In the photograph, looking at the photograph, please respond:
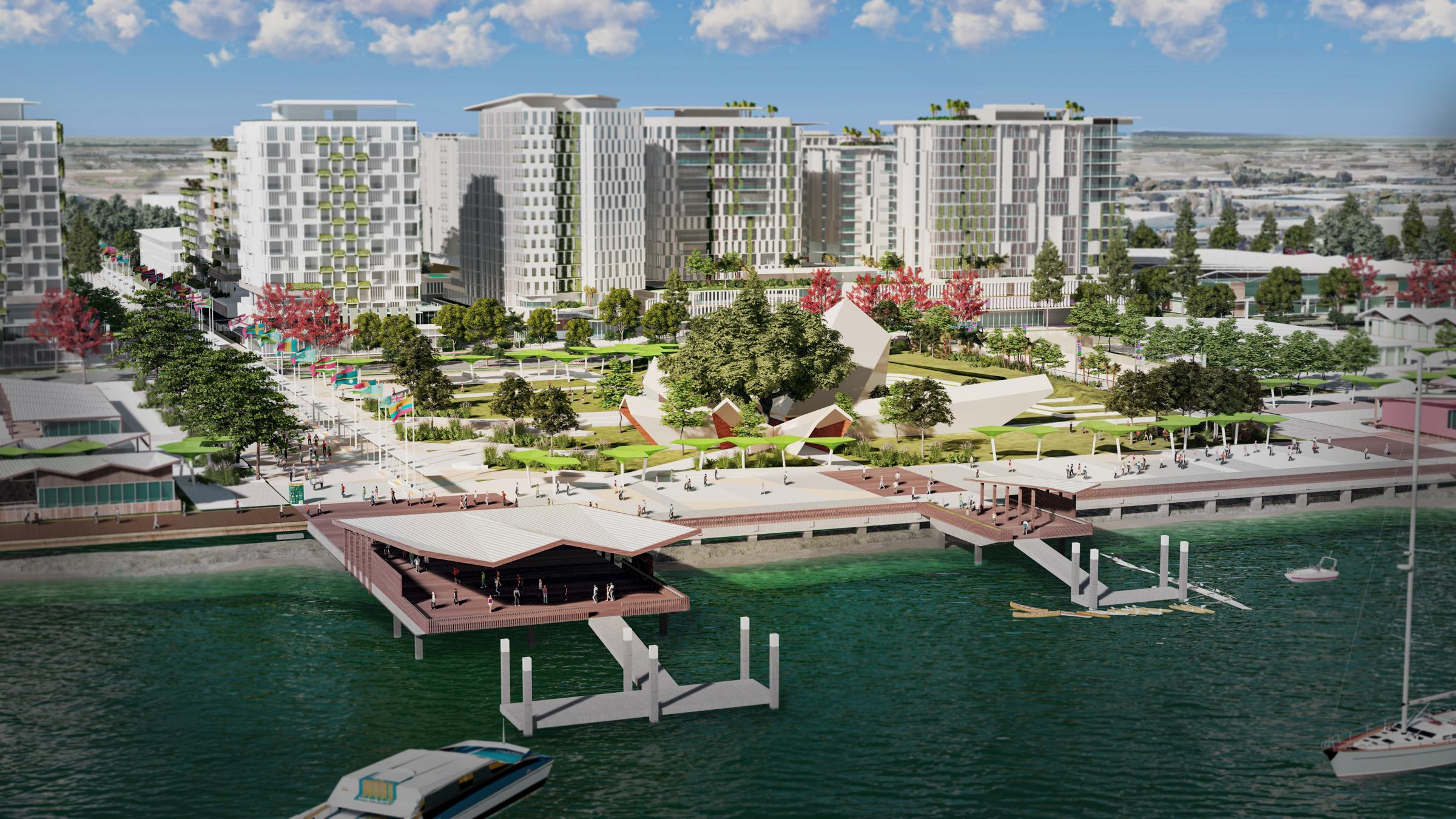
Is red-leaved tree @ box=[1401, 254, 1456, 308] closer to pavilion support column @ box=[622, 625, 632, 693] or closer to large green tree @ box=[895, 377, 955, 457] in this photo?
large green tree @ box=[895, 377, 955, 457]

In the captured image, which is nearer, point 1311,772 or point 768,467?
point 1311,772

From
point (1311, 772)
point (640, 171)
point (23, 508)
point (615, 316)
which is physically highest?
point (640, 171)

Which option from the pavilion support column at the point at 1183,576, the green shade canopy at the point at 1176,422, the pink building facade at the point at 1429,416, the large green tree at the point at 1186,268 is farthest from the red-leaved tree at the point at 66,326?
the large green tree at the point at 1186,268

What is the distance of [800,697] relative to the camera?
60.6 metres

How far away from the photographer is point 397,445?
107 m

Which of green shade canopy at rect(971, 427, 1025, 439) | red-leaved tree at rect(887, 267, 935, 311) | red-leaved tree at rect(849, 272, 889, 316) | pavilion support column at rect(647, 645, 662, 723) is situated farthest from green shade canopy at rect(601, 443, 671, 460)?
red-leaved tree at rect(887, 267, 935, 311)

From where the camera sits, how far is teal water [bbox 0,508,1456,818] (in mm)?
51750

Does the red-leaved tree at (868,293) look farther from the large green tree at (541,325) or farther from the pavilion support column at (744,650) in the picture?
the pavilion support column at (744,650)

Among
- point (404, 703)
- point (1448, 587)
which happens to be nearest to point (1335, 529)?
point (1448, 587)

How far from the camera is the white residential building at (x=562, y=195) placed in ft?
593

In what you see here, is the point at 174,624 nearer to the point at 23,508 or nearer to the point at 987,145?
the point at 23,508

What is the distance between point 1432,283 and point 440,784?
251 ft

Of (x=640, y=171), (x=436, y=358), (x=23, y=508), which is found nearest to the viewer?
(x=23, y=508)

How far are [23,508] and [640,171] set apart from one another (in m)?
113
